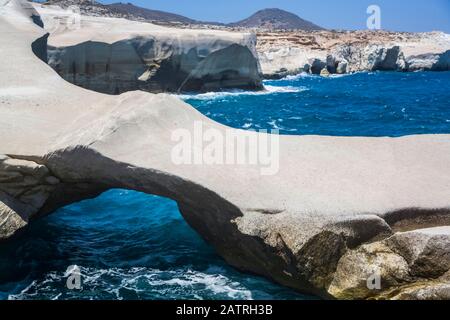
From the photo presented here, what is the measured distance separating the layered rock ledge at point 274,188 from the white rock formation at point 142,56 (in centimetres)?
2035

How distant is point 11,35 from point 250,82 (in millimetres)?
24034

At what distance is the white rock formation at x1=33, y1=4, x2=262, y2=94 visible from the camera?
28.6 metres

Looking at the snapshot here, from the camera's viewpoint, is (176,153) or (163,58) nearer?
(176,153)


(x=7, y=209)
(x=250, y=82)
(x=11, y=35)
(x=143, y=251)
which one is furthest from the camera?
(x=250, y=82)

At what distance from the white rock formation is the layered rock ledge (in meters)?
20.4

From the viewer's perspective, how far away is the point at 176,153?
283 inches

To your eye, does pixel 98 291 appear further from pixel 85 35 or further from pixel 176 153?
pixel 85 35

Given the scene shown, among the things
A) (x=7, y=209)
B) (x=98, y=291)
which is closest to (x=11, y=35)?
(x=7, y=209)

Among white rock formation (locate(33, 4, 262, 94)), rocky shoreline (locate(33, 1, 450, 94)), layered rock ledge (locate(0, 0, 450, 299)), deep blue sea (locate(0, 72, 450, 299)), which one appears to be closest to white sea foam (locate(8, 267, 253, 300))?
deep blue sea (locate(0, 72, 450, 299))

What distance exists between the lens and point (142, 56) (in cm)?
3012

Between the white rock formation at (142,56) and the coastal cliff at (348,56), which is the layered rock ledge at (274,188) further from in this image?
the coastal cliff at (348,56)

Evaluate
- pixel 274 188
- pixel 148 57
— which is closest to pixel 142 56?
pixel 148 57

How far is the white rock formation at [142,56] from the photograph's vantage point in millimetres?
28562

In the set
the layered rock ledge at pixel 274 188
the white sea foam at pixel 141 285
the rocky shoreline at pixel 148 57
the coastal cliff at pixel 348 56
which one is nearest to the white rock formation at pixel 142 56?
the rocky shoreline at pixel 148 57
